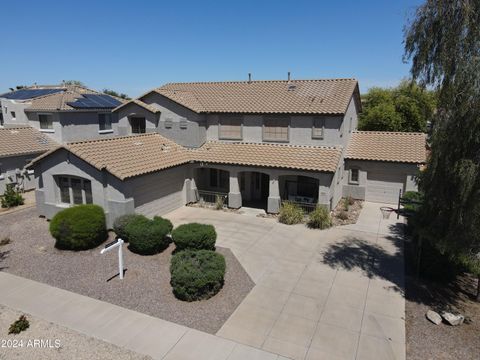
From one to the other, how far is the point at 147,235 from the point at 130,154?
19.3ft

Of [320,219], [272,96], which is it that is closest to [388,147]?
[272,96]

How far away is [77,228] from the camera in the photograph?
49.8 feet

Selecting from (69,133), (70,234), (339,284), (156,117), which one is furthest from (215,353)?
(69,133)

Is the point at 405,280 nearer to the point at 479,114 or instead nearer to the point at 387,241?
the point at 387,241

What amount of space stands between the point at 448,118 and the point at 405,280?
608cm

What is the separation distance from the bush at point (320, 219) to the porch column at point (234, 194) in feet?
15.6

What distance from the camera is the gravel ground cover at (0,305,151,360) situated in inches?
358

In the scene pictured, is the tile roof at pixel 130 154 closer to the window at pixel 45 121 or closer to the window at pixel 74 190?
the window at pixel 74 190

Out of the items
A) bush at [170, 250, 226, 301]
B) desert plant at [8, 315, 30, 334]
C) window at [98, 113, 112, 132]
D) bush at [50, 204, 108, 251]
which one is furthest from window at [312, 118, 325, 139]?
window at [98, 113, 112, 132]

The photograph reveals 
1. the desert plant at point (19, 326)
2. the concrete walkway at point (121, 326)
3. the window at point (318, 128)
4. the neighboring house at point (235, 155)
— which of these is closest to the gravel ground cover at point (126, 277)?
the concrete walkway at point (121, 326)

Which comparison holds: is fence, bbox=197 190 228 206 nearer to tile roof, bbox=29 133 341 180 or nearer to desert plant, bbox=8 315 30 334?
tile roof, bbox=29 133 341 180

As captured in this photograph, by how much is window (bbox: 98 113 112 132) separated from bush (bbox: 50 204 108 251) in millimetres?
18824

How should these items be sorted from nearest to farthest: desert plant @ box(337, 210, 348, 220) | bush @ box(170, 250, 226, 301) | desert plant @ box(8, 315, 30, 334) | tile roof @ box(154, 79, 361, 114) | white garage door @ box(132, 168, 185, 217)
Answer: desert plant @ box(8, 315, 30, 334), bush @ box(170, 250, 226, 301), white garage door @ box(132, 168, 185, 217), desert plant @ box(337, 210, 348, 220), tile roof @ box(154, 79, 361, 114)

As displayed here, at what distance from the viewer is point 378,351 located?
934 cm
